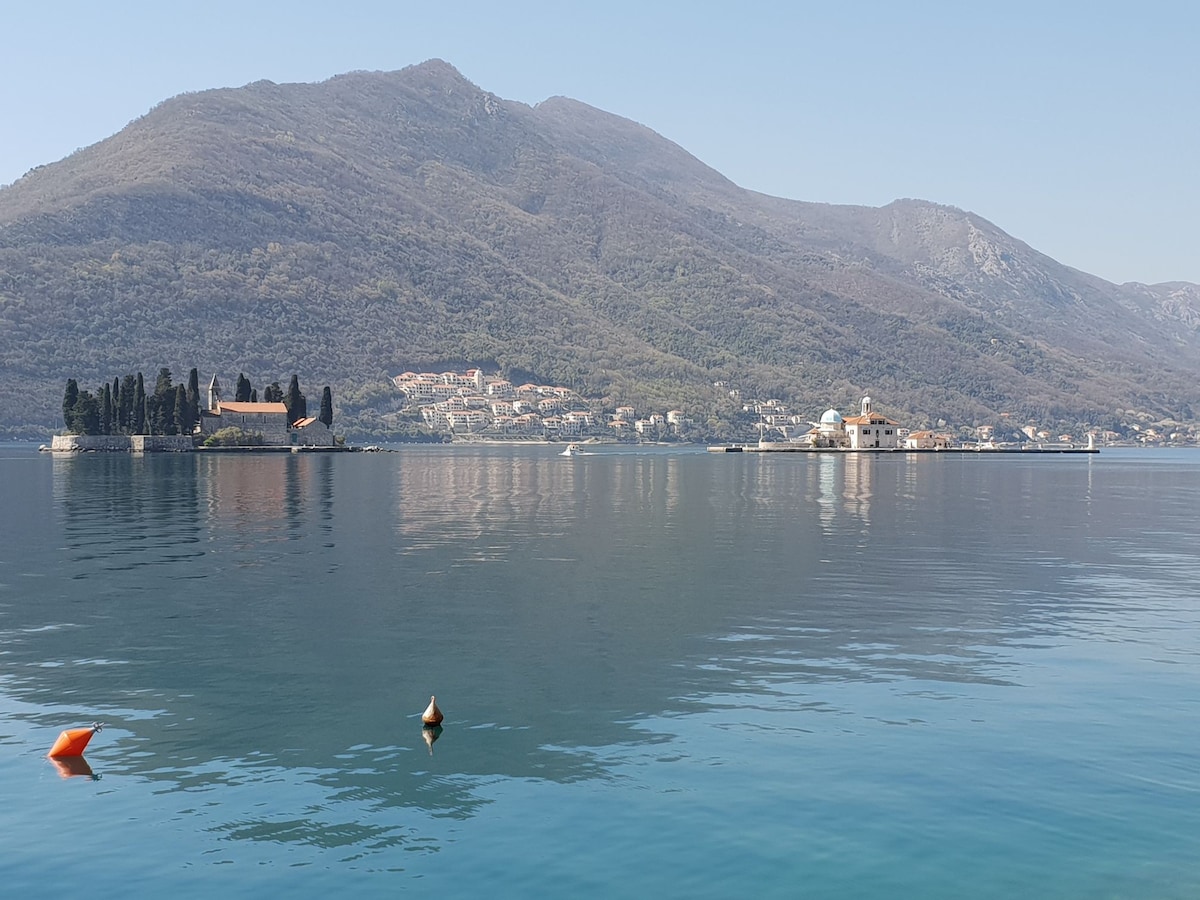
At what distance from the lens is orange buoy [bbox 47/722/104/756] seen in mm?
23328

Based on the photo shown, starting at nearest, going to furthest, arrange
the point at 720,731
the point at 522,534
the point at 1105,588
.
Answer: the point at 720,731, the point at 1105,588, the point at 522,534

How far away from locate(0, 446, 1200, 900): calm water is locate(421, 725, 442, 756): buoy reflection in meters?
0.22

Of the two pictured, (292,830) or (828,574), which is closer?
(292,830)

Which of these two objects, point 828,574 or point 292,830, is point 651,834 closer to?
point 292,830

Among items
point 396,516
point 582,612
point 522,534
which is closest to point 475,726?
point 582,612

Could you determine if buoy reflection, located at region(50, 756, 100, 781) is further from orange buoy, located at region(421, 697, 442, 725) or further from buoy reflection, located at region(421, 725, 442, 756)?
orange buoy, located at region(421, 697, 442, 725)

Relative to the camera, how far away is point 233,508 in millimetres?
86812

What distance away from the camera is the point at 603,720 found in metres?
26.2

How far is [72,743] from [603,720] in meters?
11.1

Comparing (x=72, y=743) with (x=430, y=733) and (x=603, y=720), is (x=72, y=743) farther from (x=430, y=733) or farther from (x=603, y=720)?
(x=603, y=720)

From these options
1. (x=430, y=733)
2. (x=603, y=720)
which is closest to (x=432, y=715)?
(x=430, y=733)

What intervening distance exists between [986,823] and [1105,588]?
3065 cm

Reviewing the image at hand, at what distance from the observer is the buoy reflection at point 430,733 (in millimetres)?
24422

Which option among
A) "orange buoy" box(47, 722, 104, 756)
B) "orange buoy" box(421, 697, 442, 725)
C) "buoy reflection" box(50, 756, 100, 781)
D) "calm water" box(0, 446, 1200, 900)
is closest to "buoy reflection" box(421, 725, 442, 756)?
"orange buoy" box(421, 697, 442, 725)
